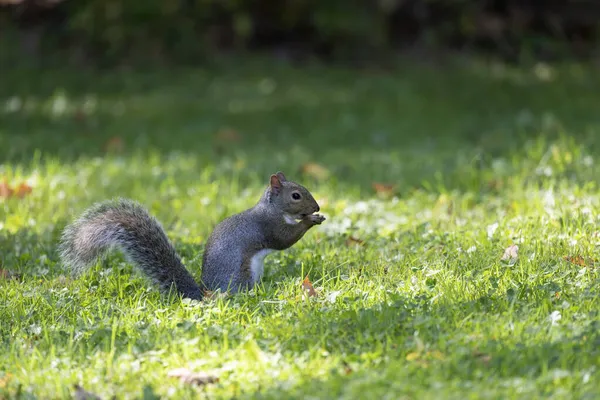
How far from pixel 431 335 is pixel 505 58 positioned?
980 cm

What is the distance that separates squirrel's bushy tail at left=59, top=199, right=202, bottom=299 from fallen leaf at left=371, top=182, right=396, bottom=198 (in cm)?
246

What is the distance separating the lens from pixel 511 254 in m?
4.12

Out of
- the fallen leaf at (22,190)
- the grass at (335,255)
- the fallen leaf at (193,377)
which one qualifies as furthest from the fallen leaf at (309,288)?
the fallen leaf at (22,190)

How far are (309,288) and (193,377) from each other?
0.94 metres

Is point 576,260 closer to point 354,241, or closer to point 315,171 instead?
point 354,241

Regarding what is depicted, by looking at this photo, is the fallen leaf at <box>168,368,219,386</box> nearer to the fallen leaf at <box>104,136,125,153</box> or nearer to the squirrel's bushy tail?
the squirrel's bushy tail

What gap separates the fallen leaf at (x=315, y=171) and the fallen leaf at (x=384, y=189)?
1.92 ft

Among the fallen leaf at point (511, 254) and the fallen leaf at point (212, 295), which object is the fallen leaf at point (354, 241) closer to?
the fallen leaf at point (511, 254)

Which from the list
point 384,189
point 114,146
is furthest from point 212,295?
point 114,146

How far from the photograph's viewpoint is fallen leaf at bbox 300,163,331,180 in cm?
689

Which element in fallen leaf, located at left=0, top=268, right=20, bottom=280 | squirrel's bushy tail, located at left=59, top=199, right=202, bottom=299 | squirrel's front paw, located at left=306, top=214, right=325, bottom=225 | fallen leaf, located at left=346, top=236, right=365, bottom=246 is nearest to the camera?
squirrel's bushy tail, located at left=59, top=199, right=202, bottom=299

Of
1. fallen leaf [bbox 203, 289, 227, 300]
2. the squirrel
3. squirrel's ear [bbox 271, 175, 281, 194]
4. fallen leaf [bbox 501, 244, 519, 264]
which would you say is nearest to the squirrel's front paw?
the squirrel

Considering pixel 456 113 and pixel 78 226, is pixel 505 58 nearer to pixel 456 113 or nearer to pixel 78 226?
pixel 456 113

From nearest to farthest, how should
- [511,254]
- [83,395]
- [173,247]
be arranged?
[83,395]
[173,247]
[511,254]
